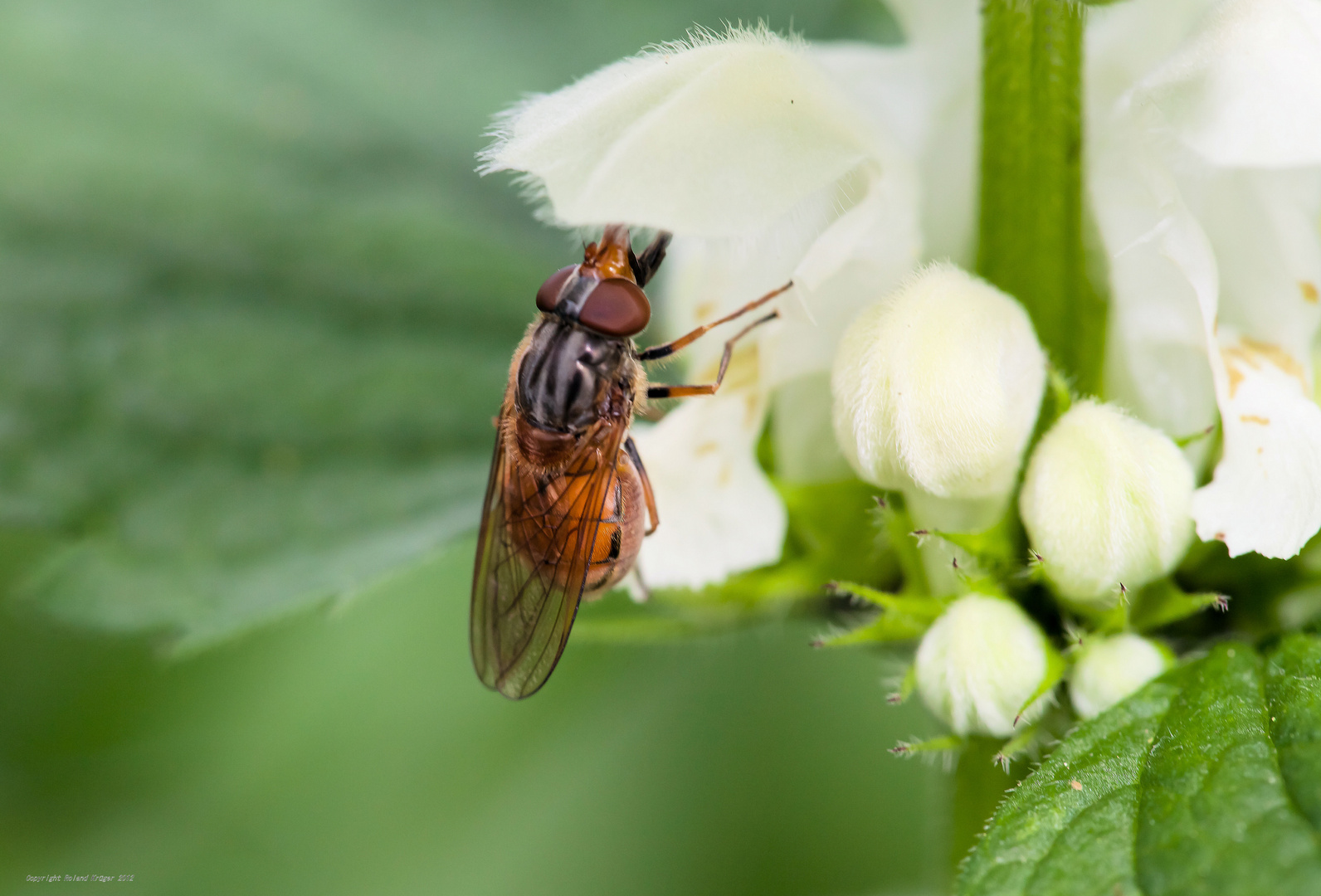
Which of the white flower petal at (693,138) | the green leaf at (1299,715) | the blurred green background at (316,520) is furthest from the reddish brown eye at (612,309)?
the green leaf at (1299,715)

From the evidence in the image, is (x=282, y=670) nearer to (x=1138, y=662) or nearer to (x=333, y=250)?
(x=333, y=250)

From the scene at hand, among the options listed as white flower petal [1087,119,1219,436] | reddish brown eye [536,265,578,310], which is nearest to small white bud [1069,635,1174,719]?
white flower petal [1087,119,1219,436]

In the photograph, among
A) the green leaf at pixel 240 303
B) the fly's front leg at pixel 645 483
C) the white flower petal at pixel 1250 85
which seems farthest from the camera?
the green leaf at pixel 240 303

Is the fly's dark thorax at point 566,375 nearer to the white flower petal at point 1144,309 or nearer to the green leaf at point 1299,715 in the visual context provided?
the white flower petal at point 1144,309

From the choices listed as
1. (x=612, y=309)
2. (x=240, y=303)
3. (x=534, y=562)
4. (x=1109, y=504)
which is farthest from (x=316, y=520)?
(x=1109, y=504)

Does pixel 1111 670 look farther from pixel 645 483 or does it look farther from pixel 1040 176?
pixel 645 483
